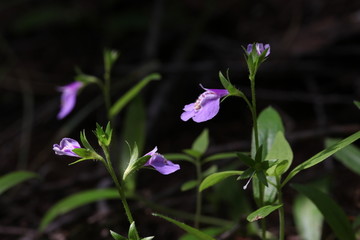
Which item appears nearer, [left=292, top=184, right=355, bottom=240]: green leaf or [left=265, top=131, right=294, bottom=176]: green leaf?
[left=265, top=131, right=294, bottom=176]: green leaf

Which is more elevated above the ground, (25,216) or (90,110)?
(90,110)

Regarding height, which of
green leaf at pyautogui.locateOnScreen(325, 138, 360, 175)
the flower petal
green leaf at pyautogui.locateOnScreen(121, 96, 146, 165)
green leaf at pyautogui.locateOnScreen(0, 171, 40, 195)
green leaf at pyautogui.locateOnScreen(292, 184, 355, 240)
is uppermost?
green leaf at pyautogui.locateOnScreen(121, 96, 146, 165)

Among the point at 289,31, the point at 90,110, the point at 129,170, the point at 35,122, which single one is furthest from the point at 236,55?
the point at 129,170

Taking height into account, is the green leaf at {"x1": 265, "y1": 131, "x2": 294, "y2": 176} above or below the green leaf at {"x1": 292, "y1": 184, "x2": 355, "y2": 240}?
above

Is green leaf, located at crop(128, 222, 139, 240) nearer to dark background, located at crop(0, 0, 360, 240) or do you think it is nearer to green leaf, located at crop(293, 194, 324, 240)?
green leaf, located at crop(293, 194, 324, 240)

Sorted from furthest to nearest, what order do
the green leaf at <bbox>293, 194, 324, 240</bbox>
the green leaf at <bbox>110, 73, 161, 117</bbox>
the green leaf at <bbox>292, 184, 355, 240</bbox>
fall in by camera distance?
the green leaf at <bbox>110, 73, 161, 117</bbox> < the green leaf at <bbox>293, 194, 324, 240</bbox> < the green leaf at <bbox>292, 184, 355, 240</bbox>

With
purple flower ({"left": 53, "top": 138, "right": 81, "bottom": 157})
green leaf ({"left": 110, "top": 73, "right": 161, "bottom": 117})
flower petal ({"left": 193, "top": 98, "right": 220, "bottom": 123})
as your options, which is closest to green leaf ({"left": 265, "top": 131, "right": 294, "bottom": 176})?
flower petal ({"left": 193, "top": 98, "right": 220, "bottom": 123})

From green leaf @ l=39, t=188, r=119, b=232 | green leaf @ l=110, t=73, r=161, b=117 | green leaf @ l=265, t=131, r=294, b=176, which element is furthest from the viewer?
green leaf @ l=39, t=188, r=119, b=232

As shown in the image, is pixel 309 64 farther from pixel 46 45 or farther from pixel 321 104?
pixel 46 45
